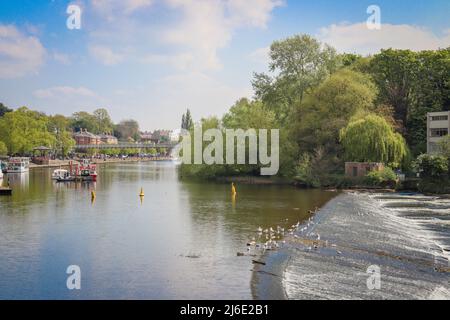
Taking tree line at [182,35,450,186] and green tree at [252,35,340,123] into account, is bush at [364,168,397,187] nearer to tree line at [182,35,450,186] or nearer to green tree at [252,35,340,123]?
tree line at [182,35,450,186]

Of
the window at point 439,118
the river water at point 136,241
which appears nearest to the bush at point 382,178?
the river water at point 136,241

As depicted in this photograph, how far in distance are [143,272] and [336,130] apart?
185 ft

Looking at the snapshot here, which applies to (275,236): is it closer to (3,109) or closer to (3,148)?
(3,148)

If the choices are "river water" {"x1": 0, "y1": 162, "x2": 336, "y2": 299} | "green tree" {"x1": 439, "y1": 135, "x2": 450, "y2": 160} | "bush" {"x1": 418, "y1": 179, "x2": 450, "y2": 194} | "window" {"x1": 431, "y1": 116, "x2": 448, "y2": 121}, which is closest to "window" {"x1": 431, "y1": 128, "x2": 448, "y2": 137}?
"window" {"x1": 431, "y1": 116, "x2": 448, "y2": 121}

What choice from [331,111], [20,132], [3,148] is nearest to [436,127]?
[331,111]

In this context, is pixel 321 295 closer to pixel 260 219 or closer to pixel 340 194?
pixel 260 219

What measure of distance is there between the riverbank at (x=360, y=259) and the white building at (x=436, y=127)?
35.4 metres

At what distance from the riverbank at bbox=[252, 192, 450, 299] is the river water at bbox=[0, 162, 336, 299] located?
1845 mm

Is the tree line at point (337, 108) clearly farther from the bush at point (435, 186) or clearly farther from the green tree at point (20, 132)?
the green tree at point (20, 132)

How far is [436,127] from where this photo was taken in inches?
3140

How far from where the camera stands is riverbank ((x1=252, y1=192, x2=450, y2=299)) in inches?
939

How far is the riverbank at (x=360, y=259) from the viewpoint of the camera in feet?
78.2

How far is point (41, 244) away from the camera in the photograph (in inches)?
1329

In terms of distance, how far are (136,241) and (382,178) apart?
142ft
